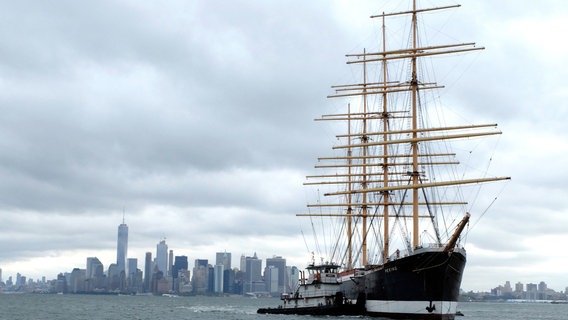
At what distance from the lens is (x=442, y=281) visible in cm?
6869

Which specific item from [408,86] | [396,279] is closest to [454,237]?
[396,279]

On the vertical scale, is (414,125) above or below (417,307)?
above

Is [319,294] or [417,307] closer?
[417,307]

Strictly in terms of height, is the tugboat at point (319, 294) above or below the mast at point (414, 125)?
below

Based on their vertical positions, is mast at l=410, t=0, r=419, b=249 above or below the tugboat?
above

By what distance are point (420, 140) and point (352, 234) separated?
35.5m

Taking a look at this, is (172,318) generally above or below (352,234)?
below

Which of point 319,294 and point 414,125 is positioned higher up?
point 414,125

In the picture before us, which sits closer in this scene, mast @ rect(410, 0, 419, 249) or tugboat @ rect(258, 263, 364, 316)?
mast @ rect(410, 0, 419, 249)

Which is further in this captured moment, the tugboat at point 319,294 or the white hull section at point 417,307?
the tugboat at point 319,294

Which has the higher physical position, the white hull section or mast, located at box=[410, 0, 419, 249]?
mast, located at box=[410, 0, 419, 249]

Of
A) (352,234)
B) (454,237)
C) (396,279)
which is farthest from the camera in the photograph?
(352,234)

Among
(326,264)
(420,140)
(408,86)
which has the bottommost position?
(326,264)

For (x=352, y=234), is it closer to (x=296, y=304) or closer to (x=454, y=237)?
(x=296, y=304)
